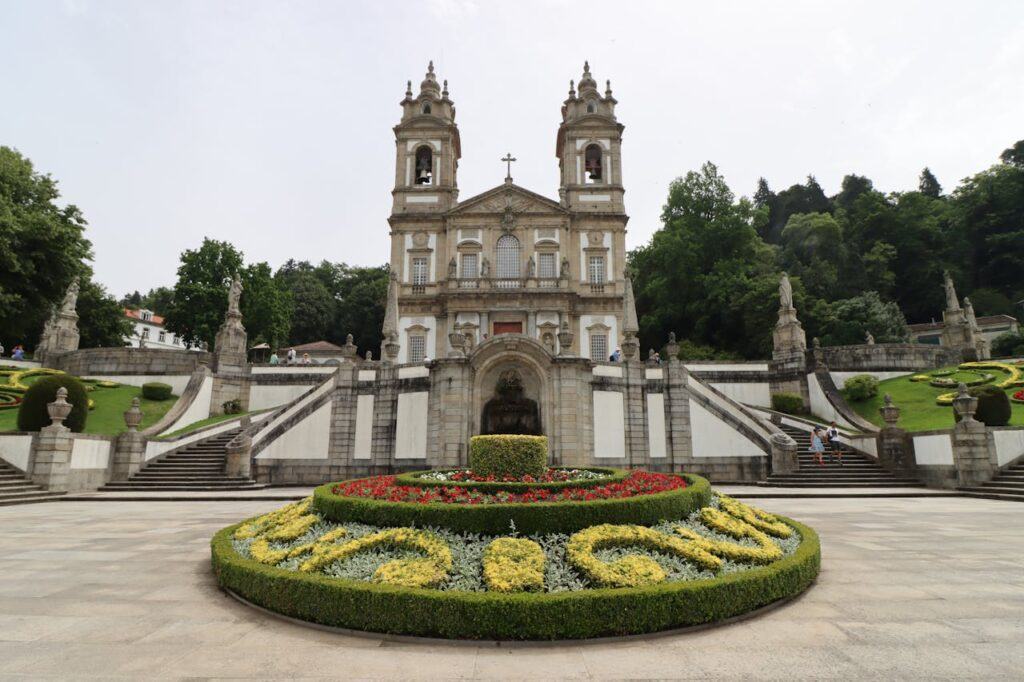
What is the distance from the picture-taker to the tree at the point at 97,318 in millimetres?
40531

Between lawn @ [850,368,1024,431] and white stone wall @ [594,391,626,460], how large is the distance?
34.1 ft

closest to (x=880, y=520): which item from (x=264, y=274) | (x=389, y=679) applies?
(x=389, y=679)

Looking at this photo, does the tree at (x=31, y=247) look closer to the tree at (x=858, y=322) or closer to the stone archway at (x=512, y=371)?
the stone archway at (x=512, y=371)

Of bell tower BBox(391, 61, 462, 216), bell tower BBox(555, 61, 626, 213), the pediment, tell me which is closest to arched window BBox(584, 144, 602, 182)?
bell tower BBox(555, 61, 626, 213)

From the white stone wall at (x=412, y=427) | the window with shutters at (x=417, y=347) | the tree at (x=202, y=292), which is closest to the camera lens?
the white stone wall at (x=412, y=427)

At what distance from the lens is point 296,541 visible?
7.44 meters

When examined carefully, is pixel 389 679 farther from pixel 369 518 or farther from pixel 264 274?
pixel 264 274

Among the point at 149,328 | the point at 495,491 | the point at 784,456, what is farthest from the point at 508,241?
the point at 149,328

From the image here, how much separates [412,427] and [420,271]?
65.6 feet

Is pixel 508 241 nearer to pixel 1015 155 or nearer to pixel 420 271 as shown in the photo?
pixel 420 271

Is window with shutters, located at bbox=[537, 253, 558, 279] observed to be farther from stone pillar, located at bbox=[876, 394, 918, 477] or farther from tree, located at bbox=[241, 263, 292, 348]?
tree, located at bbox=[241, 263, 292, 348]

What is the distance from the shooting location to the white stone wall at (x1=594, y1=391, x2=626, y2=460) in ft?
68.8

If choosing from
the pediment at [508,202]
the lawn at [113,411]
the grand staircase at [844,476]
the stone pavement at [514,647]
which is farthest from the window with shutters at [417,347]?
the stone pavement at [514,647]

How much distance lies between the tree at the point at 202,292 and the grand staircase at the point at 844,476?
43.8 metres
